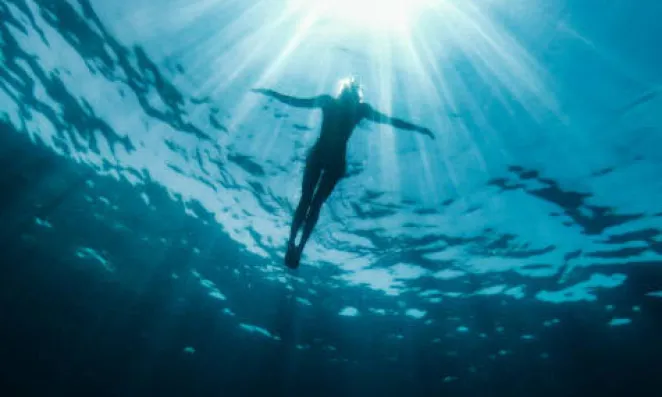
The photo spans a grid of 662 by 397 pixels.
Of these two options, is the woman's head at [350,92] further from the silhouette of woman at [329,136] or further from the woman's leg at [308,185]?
the woman's leg at [308,185]

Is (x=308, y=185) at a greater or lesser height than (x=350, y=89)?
lesser

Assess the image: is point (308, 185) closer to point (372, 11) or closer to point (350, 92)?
point (350, 92)

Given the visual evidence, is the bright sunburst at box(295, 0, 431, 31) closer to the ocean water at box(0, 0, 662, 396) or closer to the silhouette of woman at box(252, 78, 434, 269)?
the ocean water at box(0, 0, 662, 396)

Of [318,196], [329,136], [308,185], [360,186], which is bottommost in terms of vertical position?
[318,196]

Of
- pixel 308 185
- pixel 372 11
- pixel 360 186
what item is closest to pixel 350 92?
pixel 372 11

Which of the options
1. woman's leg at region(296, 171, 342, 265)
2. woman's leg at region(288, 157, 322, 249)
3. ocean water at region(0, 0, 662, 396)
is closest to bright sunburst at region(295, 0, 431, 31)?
ocean water at region(0, 0, 662, 396)

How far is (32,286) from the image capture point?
831 inches

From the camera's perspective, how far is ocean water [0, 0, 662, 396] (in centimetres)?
775

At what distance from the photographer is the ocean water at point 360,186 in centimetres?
775

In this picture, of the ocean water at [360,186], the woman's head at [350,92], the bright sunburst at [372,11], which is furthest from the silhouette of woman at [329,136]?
the ocean water at [360,186]

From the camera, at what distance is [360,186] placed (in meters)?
11.2

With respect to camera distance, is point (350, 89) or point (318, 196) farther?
point (318, 196)

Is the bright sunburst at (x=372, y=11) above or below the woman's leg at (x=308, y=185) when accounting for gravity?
above

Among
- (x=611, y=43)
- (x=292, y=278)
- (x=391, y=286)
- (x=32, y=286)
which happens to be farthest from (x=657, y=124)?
(x=32, y=286)
